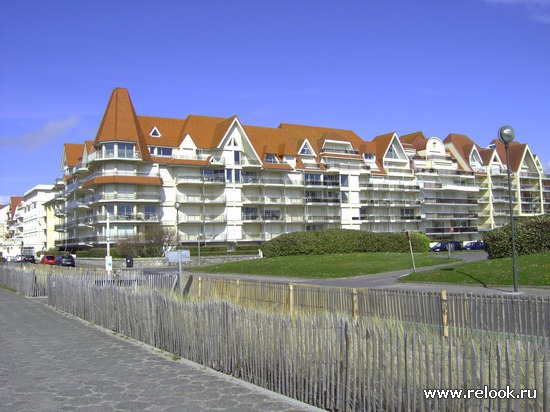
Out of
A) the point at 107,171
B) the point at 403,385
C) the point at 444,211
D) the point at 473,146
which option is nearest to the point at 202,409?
the point at 403,385

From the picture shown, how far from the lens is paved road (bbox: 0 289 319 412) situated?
7.67m

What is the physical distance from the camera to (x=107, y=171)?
64812 mm

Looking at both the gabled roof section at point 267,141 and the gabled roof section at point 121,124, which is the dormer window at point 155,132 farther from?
the gabled roof section at point 267,141

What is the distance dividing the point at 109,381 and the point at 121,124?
5982 cm

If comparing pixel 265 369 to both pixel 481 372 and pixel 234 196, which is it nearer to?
pixel 481 372

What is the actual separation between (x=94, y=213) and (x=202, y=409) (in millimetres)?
63760

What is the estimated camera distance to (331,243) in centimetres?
5147

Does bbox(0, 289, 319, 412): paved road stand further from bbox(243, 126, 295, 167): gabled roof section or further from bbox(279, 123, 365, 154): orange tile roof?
bbox(279, 123, 365, 154): orange tile roof

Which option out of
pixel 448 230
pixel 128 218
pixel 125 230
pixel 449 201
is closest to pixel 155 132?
pixel 128 218

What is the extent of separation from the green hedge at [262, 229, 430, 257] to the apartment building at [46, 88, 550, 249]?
1539 cm

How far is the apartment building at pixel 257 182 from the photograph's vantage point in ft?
214

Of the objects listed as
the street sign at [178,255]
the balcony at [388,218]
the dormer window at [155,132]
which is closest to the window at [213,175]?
the dormer window at [155,132]

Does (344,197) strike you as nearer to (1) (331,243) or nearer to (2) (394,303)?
(1) (331,243)

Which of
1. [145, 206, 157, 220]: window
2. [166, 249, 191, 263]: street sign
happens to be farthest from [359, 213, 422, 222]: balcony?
[166, 249, 191, 263]: street sign
